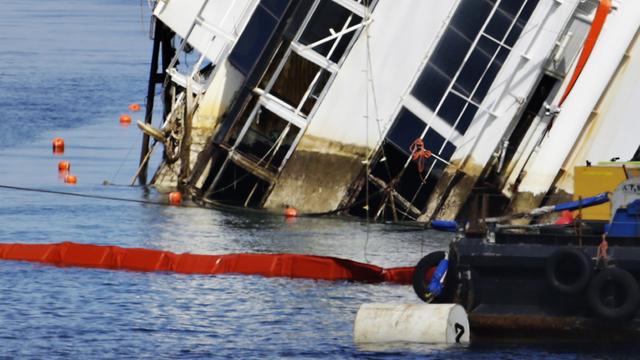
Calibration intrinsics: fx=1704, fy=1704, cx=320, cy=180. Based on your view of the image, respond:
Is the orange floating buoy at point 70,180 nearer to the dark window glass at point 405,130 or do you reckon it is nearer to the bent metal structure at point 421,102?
the bent metal structure at point 421,102

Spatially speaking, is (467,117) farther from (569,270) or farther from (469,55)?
(569,270)

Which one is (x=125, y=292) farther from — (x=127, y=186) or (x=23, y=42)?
(x=23, y=42)

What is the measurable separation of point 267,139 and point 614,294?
635 inches

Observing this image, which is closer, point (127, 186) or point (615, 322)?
point (615, 322)

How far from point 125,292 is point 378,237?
8.22 m

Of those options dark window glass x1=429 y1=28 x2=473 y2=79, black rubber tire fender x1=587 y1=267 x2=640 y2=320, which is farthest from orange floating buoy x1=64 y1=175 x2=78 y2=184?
black rubber tire fender x1=587 y1=267 x2=640 y2=320

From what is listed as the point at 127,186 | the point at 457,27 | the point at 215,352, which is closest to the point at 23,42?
the point at 127,186

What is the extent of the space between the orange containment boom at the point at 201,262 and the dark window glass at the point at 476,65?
780 cm

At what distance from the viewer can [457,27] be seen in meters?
42.7

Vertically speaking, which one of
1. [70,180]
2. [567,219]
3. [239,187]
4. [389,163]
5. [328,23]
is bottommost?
[70,180]

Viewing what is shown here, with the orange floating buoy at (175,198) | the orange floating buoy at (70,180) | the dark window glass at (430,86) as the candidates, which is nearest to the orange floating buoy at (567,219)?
the dark window glass at (430,86)

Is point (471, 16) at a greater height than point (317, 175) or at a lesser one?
greater

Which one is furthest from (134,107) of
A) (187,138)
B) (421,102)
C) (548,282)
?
(548,282)

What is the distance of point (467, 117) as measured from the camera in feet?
141
